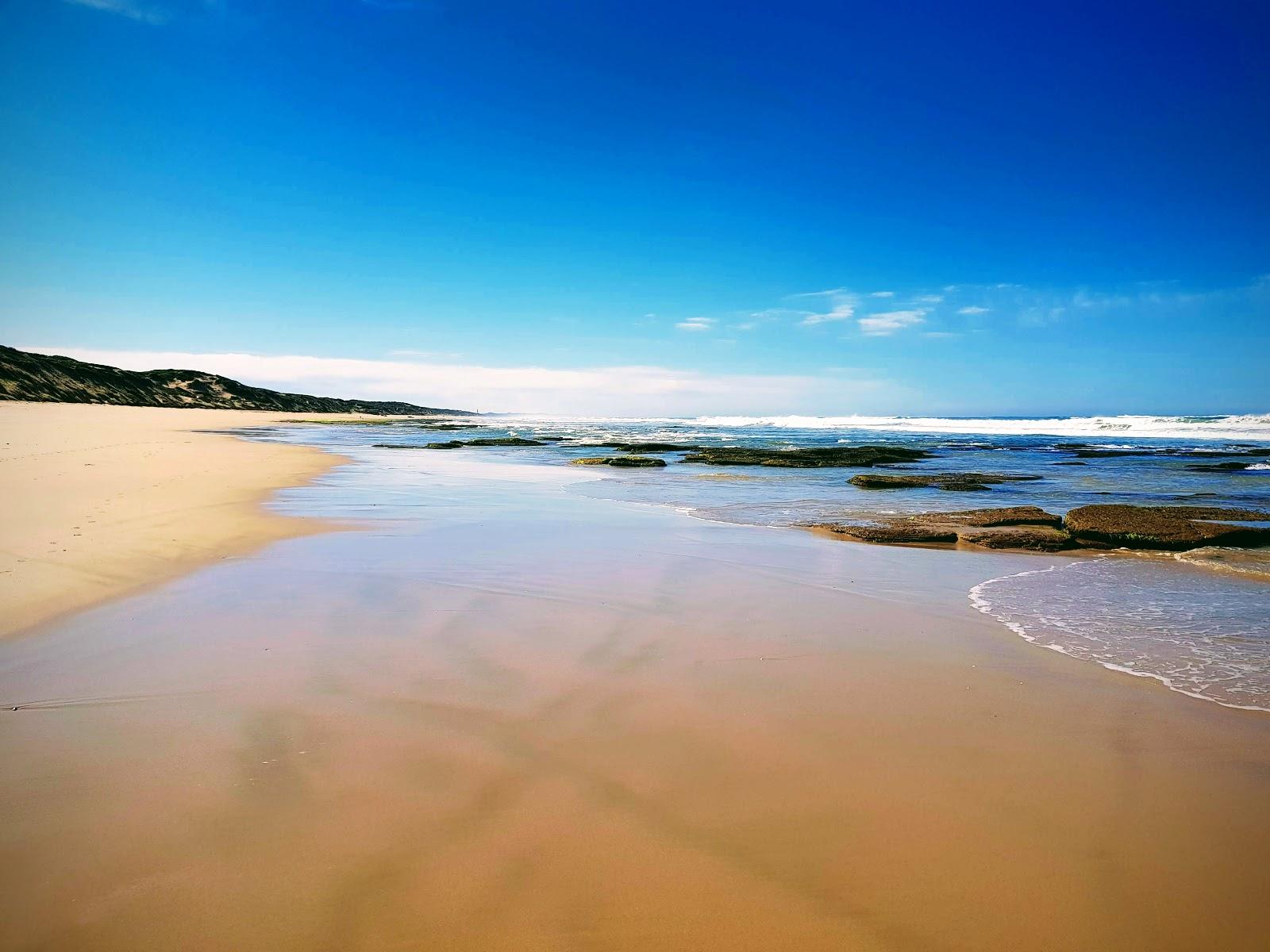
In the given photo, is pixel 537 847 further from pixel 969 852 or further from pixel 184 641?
pixel 184 641

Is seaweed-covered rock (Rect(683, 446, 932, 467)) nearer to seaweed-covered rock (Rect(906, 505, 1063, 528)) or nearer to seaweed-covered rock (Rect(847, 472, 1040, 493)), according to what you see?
seaweed-covered rock (Rect(847, 472, 1040, 493))

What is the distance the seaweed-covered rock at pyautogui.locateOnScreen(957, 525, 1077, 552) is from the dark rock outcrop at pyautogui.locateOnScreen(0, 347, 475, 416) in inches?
2449

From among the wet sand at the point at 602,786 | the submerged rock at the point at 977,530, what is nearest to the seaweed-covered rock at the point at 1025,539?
the submerged rock at the point at 977,530

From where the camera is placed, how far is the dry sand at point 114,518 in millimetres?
5113

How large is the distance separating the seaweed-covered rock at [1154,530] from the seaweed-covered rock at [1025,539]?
38cm

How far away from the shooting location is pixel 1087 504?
39.9 ft

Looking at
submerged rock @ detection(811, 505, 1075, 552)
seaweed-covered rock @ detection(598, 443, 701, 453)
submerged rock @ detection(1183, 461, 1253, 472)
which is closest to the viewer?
submerged rock @ detection(811, 505, 1075, 552)

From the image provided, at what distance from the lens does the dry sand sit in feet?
16.8

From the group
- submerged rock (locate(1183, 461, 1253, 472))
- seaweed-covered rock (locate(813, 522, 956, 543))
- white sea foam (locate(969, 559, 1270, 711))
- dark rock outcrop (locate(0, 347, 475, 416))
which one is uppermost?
dark rock outcrop (locate(0, 347, 475, 416))

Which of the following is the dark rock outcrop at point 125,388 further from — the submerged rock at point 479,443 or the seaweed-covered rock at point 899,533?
the seaweed-covered rock at point 899,533

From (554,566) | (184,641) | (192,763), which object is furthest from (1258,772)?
(184,641)

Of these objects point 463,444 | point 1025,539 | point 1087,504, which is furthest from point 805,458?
point 463,444

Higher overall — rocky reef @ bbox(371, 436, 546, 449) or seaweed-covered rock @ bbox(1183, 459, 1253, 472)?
seaweed-covered rock @ bbox(1183, 459, 1253, 472)

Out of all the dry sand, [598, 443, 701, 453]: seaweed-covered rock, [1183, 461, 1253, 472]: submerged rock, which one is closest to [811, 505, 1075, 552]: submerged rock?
the dry sand
